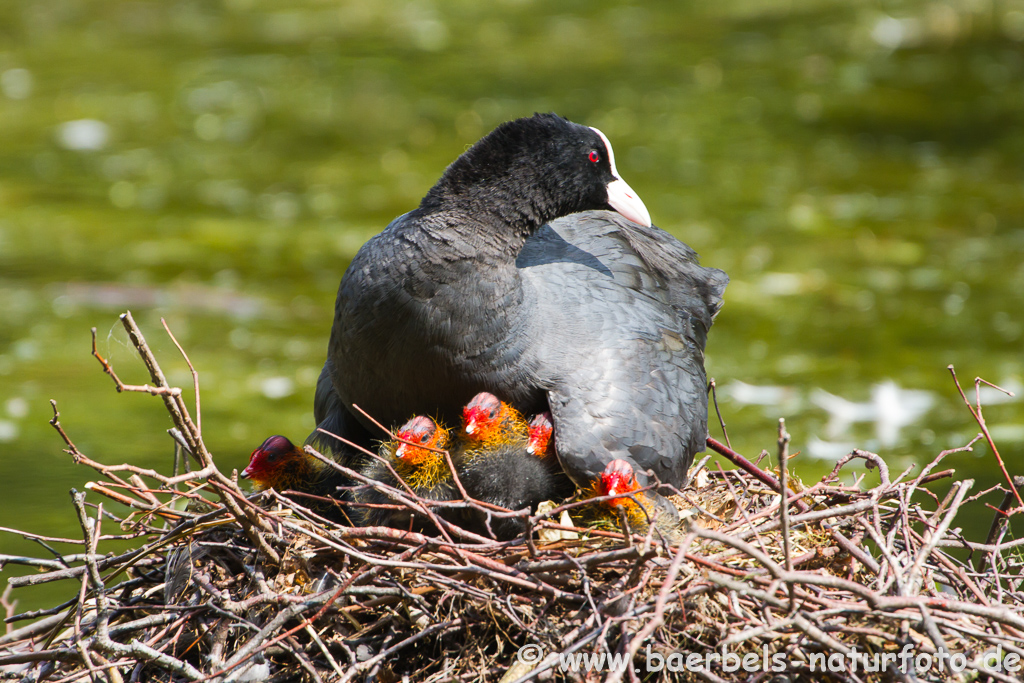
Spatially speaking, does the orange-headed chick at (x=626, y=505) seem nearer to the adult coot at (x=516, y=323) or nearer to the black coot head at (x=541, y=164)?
the adult coot at (x=516, y=323)

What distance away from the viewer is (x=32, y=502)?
5855 mm

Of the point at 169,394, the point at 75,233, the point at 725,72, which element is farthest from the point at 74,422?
the point at 725,72

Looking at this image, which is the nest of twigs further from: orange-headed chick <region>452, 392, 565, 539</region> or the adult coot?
the adult coot

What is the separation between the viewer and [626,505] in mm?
3334

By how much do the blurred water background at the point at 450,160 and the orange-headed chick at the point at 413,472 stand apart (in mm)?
2487

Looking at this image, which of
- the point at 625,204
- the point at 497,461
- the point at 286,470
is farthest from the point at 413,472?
the point at 625,204

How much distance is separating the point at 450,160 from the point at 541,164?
346 inches

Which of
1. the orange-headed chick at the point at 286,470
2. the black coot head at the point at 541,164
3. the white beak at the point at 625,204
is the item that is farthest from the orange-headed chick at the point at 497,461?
the white beak at the point at 625,204

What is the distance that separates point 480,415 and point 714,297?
1577mm

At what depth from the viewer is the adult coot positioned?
11.5 ft

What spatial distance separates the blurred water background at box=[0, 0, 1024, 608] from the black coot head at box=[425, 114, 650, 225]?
3.10 meters

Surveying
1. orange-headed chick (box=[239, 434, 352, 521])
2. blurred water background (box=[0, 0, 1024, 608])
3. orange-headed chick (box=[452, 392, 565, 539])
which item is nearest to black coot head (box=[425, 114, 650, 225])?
orange-headed chick (box=[452, 392, 565, 539])

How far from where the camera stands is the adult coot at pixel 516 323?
3.50m

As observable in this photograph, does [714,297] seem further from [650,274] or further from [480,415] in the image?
[480,415]
